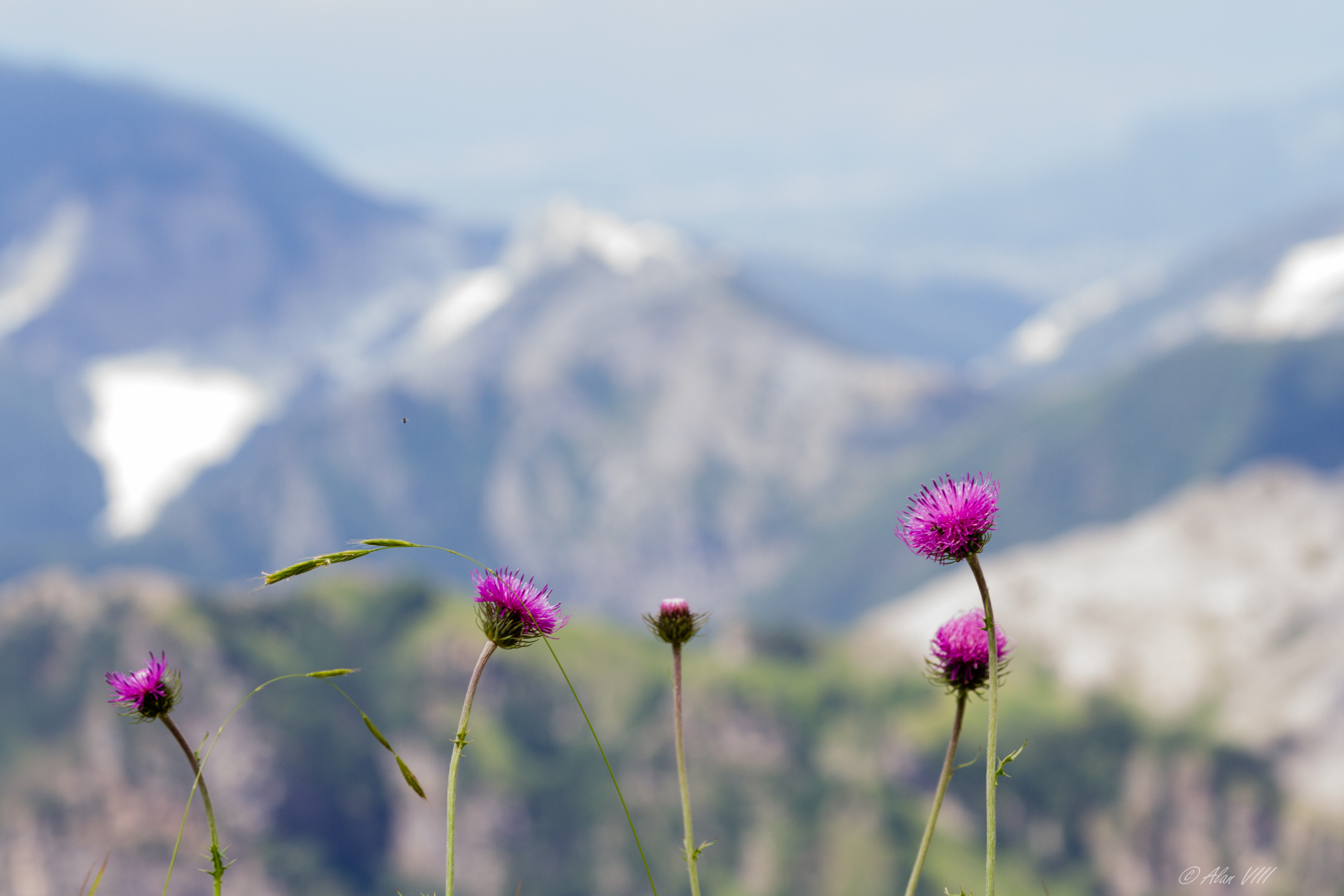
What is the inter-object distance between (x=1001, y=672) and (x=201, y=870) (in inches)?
185

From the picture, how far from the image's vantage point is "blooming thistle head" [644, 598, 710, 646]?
809 centimetres

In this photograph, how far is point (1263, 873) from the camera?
13.0 metres

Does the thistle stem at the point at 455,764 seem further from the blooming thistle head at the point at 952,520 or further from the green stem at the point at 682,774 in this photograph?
the blooming thistle head at the point at 952,520

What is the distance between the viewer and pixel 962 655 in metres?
8.33

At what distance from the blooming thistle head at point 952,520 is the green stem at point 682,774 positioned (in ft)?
5.04

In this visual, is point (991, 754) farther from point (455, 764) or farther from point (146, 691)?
point (146, 691)

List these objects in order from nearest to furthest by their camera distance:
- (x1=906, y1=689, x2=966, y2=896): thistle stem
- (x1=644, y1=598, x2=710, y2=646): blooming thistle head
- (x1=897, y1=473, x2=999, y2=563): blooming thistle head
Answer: (x1=906, y1=689, x2=966, y2=896): thistle stem
(x1=897, y1=473, x2=999, y2=563): blooming thistle head
(x1=644, y1=598, x2=710, y2=646): blooming thistle head

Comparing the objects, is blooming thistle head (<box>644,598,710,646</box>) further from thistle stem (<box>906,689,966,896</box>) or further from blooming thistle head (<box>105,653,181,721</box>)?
blooming thistle head (<box>105,653,181,721</box>)

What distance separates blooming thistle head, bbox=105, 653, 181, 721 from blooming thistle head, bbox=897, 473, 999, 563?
4.57 metres

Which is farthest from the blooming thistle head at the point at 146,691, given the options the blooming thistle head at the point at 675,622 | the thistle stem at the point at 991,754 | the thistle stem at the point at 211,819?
the thistle stem at the point at 991,754

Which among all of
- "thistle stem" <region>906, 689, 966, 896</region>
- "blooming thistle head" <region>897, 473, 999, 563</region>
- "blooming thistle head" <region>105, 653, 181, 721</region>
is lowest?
"thistle stem" <region>906, 689, 966, 896</region>

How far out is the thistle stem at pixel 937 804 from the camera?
652 centimetres

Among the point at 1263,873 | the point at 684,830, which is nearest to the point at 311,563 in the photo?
the point at 684,830

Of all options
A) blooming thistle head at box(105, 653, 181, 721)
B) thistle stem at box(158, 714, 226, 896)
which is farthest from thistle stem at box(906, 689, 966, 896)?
blooming thistle head at box(105, 653, 181, 721)
